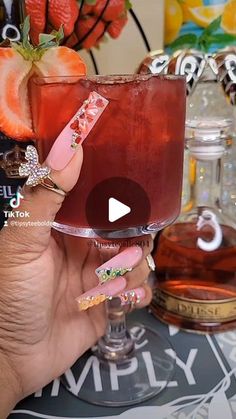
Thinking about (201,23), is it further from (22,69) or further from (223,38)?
(22,69)

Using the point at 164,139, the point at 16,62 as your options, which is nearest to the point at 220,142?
the point at 164,139

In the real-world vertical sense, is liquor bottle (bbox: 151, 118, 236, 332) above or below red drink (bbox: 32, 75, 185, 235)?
below

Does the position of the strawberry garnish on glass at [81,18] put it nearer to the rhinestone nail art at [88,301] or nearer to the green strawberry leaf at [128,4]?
the green strawberry leaf at [128,4]

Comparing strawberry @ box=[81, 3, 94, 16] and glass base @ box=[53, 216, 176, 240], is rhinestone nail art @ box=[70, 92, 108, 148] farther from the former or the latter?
strawberry @ box=[81, 3, 94, 16]

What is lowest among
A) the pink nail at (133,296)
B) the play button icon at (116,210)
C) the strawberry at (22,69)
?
the pink nail at (133,296)

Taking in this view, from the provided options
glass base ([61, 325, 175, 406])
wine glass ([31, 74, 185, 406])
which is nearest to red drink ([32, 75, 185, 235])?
wine glass ([31, 74, 185, 406])

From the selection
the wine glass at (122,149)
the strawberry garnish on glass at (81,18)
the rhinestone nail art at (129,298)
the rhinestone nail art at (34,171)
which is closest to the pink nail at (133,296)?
the rhinestone nail art at (129,298)
